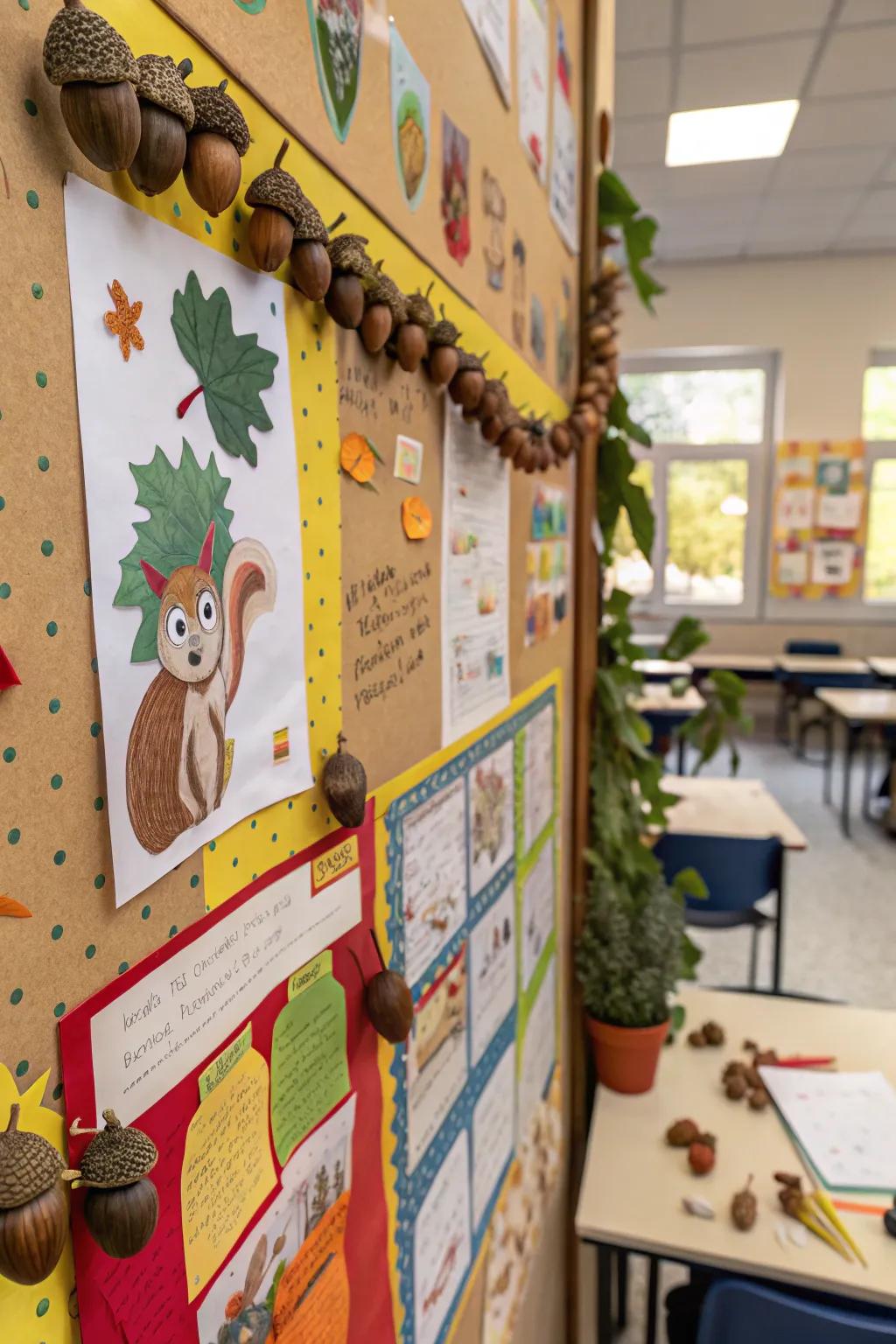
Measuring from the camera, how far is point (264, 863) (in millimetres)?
471

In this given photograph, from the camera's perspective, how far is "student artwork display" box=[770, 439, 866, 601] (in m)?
6.39

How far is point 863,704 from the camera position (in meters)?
4.60

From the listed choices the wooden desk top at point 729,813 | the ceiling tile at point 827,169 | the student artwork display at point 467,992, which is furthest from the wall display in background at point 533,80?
the ceiling tile at point 827,169

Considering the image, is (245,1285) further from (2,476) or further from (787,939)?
(787,939)

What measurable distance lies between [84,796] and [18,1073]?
0.10 meters

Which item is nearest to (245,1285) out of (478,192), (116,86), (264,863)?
(264,863)

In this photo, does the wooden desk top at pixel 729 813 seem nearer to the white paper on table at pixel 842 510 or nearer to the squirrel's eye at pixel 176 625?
the squirrel's eye at pixel 176 625

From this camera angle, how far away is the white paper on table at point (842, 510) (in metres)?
6.40

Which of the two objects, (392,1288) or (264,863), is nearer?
(264,863)

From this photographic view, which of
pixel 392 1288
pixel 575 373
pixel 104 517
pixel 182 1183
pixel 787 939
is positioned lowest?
pixel 787 939

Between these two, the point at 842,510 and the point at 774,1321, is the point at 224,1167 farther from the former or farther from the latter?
the point at 842,510

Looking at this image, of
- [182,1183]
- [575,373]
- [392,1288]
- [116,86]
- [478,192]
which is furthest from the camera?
[575,373]

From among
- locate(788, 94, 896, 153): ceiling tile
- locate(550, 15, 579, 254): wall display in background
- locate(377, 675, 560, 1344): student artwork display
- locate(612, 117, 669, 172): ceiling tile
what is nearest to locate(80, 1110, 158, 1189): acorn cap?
locate(377, 675, 560, 1344): student artwork display

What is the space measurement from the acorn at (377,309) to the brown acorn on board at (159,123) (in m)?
0.20
